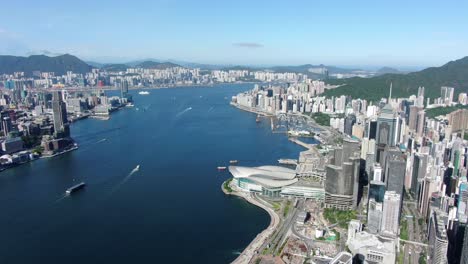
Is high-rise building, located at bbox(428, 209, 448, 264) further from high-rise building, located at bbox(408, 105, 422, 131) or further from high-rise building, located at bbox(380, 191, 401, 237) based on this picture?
high-rise building, located at bbox(408, 105, 422, 131)

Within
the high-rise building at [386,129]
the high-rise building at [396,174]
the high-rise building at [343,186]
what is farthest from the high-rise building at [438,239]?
the high-rise building at [386,129]

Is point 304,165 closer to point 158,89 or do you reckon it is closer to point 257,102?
point 257,102

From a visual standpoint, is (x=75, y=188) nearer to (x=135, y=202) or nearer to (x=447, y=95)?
(x=135, y=202)

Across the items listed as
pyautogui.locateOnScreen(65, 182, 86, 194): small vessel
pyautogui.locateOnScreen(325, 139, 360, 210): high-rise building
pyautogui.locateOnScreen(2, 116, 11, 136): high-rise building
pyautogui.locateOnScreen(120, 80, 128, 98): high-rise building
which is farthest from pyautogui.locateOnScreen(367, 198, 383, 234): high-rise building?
pyautogui.locateOnScreen(120, 80, 128, 98): high-rise building

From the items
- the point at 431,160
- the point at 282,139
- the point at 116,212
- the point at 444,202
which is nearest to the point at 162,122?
the point at 282,139

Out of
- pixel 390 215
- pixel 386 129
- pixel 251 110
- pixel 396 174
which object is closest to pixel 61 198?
pixel 390 215
